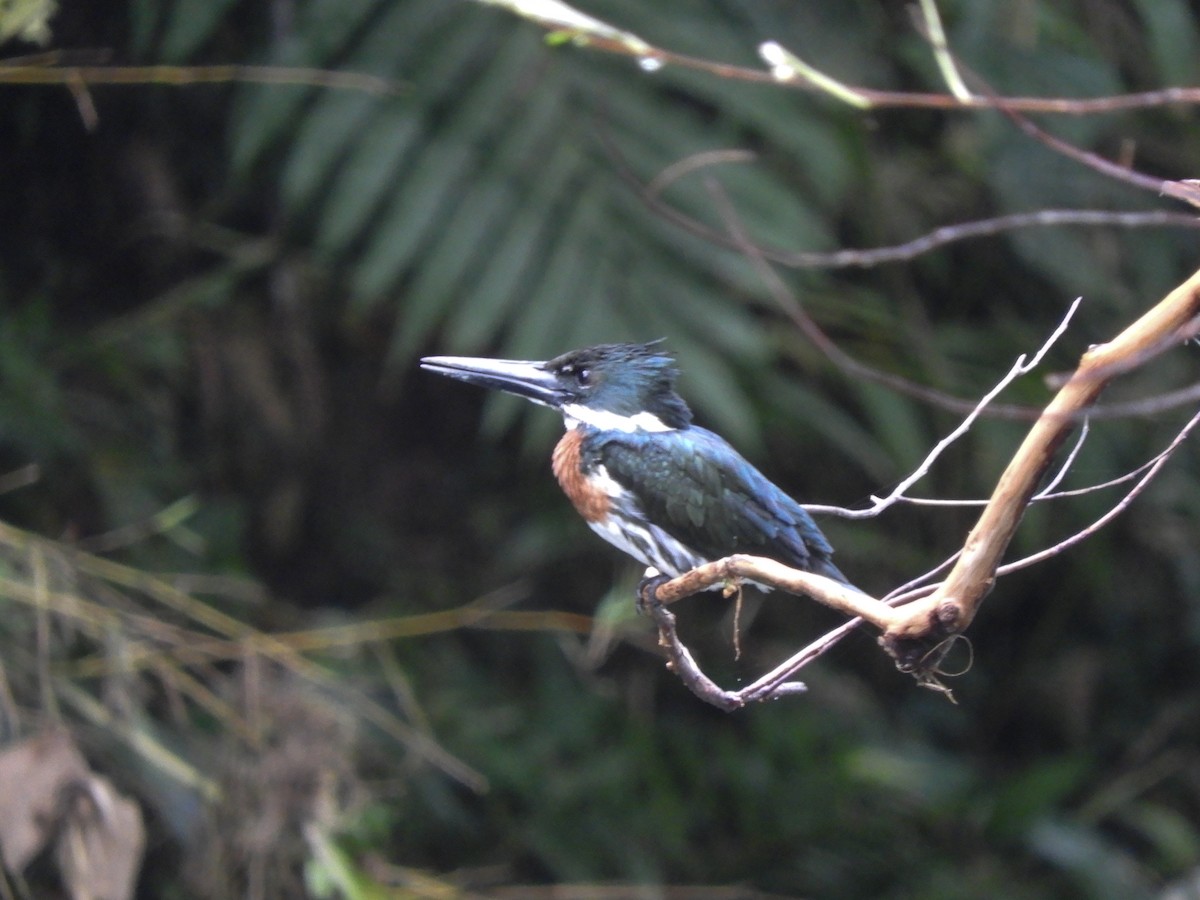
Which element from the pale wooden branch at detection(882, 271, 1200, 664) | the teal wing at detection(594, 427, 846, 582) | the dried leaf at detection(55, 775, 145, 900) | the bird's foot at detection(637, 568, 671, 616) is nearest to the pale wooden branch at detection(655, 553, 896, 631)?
the pale wooden branch at detection(882, 271, 1200, 664)

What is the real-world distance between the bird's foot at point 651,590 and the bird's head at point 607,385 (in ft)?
0.67

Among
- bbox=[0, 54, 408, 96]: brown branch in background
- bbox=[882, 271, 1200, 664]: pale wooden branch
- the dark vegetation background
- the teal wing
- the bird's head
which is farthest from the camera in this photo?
the dark vegetation background

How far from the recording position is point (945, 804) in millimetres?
4199

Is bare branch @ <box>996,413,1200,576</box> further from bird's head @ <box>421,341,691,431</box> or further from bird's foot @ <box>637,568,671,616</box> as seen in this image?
bird's head @ <box>421,341,691,431</box>

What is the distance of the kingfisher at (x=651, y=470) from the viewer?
191cm

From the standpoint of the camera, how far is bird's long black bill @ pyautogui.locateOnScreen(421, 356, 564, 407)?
191 centimetres

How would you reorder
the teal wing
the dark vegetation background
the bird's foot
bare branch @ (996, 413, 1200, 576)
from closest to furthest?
bare branch @ (996, 413, 1200, 576)
the bird's foot
the teal wing
the dark vegetation background

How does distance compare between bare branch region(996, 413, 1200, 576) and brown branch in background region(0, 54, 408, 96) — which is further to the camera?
brown branch in background region(0, 54, 408, 96)

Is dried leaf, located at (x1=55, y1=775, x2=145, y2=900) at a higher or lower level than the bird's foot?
lower

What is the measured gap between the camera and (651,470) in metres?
2.03

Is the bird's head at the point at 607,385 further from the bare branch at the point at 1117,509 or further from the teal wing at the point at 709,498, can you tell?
the bare branch at the point at 1117,509

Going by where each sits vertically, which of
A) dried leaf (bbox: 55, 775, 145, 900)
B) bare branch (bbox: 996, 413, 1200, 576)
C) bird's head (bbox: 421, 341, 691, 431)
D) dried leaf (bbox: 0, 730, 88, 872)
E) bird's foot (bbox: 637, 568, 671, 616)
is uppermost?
bare branch (bbox: 996, 413, 1200, 576)

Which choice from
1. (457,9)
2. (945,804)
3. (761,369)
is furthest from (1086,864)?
(457,9)

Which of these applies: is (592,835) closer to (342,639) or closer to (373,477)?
(342,639)
